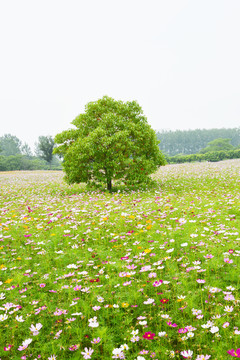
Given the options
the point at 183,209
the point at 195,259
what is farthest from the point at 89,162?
the point at 195,259

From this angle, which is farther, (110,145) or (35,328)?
(110,145)

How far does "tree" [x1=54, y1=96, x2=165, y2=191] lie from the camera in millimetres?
13359

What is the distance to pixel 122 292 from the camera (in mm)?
3746

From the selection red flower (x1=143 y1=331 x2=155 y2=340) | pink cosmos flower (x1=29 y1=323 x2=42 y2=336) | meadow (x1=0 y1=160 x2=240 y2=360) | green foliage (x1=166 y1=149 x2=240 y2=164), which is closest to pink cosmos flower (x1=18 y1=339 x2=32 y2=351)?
meadow (x1=0 y1=160 x2=240 y2=360)

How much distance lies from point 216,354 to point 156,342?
0.70 meters

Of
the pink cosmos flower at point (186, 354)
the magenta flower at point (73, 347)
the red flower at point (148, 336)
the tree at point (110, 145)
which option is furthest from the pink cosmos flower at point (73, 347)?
the tree at point (110, 145)

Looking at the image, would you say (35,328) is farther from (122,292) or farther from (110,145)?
(110,145)

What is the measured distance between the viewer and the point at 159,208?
8.32m

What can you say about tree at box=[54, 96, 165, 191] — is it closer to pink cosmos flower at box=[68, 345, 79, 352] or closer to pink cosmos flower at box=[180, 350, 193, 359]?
pink cosmos flower at box=[68, 345, 79, 352]

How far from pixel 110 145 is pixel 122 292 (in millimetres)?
10790

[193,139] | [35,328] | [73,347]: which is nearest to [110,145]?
[35,328]

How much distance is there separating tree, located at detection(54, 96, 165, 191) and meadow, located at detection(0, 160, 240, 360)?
288 inches

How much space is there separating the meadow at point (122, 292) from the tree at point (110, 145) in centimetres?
732

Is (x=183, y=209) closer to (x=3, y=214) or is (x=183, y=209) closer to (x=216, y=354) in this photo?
(x=216, y=354)
